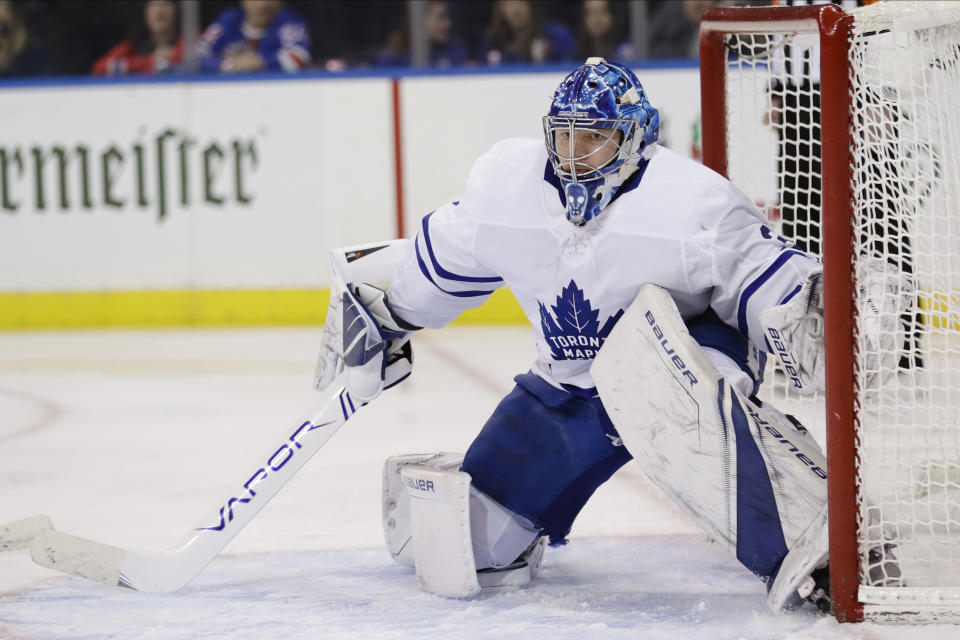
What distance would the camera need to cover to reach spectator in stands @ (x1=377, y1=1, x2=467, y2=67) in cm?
624

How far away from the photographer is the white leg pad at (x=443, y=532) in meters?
2.24

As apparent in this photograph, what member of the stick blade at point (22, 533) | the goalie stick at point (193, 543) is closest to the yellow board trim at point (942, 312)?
the goalie stick at point (193, 543)

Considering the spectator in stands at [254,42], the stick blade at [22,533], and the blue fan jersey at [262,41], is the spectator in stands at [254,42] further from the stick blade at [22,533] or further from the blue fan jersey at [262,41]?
the stick blade at [22,533]

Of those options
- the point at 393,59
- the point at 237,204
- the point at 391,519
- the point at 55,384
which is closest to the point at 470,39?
the point at 393,59

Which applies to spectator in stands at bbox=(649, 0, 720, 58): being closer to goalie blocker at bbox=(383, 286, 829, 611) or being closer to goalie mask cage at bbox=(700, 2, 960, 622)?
goalie mask cage at bbox=(700, 2, 960, 622)

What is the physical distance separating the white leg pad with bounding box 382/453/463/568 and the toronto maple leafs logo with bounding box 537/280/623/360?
322 mm

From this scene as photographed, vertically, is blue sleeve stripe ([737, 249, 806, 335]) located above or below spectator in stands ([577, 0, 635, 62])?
below

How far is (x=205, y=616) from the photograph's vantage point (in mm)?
2189

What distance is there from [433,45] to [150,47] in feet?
4.16

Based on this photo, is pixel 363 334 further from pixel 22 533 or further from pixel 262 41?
pixel 262 41

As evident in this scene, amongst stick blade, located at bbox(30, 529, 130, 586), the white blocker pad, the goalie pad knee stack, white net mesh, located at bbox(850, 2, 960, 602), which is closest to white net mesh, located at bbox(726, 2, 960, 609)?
→ white net mesh, located at bbox(850, 2, 960, 602)

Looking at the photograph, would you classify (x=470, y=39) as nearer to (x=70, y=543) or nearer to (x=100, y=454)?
(x=100, y=454)

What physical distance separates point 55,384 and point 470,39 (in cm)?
253

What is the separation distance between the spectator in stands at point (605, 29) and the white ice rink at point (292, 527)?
67.8 inches
